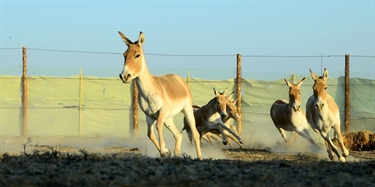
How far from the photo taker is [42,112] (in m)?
25.0

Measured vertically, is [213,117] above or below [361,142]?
above

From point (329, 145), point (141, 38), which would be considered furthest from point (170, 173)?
point (329, 145)

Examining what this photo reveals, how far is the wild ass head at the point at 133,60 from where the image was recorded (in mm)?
13602

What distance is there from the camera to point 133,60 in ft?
45.2

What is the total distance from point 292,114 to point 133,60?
21.4ft

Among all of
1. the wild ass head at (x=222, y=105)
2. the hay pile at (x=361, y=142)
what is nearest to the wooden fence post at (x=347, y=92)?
the hay pile at (x=361, y=142)

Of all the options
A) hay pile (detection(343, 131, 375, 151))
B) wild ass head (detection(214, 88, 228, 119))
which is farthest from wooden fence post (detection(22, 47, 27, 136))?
hay pile (detection(343, 131, 375, 151))

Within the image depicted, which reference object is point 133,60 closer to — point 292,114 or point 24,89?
point 292,114

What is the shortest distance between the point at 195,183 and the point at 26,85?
57.4ft

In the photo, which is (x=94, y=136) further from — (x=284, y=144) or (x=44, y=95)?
(x=284, y=144)

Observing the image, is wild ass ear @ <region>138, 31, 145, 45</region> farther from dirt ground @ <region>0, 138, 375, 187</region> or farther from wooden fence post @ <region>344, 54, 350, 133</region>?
wooden fence post @ <region>344, 54, 350, 133</region>

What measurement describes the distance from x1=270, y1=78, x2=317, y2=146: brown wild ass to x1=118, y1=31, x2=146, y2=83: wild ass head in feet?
16.2

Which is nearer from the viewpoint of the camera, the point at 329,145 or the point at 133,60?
the point at 133,60

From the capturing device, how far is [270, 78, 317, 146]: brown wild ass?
17.7m
